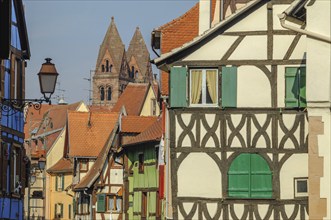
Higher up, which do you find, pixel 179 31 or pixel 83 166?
pixel 179 31

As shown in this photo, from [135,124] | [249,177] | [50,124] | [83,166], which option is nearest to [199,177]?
[249,177]

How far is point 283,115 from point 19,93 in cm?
1148

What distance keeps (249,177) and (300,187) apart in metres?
1.29

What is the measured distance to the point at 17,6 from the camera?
38.0 meters

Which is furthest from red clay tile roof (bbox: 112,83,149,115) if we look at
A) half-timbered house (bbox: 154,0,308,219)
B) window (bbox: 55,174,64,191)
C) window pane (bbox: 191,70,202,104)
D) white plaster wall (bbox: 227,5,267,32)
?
white plaster wall (bbox: 227,5,267,32)

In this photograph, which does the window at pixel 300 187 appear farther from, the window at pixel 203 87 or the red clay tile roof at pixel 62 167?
the red clay tile roof at pixel 62 167

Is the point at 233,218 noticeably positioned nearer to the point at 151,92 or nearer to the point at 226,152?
the point at 226,152

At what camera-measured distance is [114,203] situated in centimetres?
5941

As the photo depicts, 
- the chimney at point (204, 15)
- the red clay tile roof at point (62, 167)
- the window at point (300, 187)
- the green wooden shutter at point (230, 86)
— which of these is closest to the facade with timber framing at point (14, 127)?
the chimney at point (204, 15)

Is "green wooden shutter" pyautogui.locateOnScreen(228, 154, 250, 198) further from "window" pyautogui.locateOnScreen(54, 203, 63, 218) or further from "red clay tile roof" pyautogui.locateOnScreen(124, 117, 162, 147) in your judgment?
"window" pyautogui.locateOnScreen(54, 203, 63, 218)

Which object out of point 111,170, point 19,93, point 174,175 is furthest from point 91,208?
point 174,175

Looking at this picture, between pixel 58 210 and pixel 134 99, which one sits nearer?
pixel 58 210

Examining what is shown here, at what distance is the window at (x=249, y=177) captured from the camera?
29938 mm

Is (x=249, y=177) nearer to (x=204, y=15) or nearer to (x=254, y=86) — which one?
(x=254, y=86)
